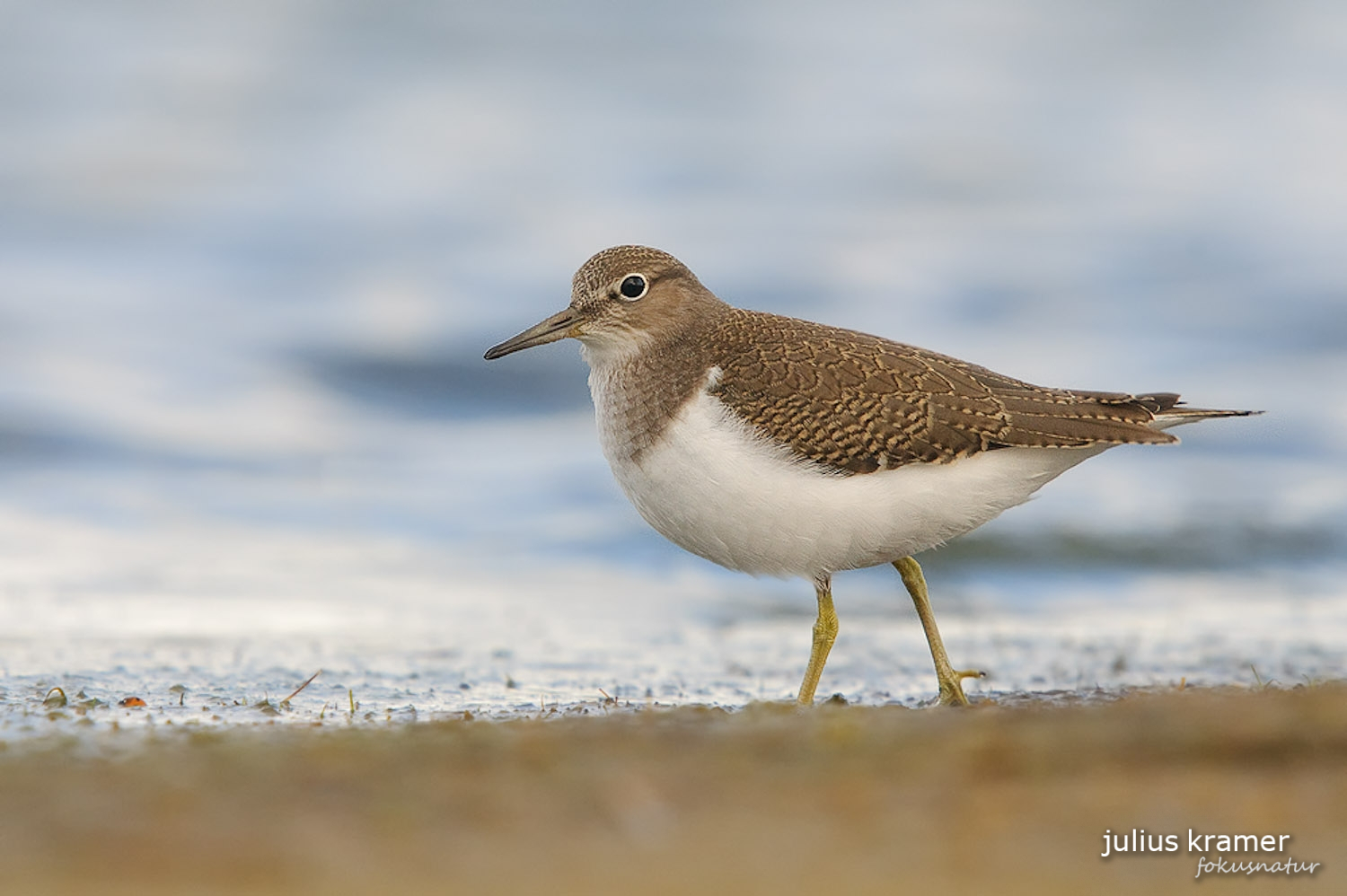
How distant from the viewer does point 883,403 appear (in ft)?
22.7

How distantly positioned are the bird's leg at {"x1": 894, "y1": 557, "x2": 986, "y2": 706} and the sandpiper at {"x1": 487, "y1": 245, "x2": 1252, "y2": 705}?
20 mm

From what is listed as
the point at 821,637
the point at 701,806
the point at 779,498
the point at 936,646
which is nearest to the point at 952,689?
the point at 936,646

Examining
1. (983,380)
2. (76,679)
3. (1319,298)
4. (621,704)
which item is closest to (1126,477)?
(1319,298)

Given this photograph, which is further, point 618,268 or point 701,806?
point 618,268

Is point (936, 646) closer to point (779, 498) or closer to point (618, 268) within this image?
point (779, 498)

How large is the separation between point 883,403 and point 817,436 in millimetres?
390

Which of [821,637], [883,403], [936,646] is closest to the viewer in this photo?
[883,403]

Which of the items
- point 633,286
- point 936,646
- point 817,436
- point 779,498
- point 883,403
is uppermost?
point 633,286

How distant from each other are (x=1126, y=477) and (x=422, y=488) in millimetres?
6630

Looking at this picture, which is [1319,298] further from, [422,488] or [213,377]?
[213,377]

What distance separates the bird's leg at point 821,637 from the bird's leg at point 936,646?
56 centimetres

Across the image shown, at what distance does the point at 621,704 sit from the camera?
7.30m

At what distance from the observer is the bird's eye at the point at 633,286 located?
7574 mm

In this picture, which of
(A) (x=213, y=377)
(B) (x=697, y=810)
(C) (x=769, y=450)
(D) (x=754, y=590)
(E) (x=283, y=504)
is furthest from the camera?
(A) (x=213, y=377)
